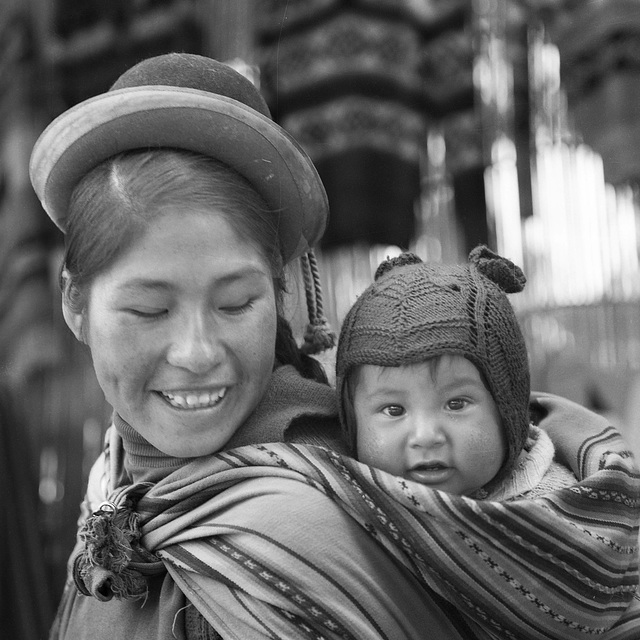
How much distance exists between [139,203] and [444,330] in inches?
18.6

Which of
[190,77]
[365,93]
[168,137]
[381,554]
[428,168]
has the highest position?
[365,93]

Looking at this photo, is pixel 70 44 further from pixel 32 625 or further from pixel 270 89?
pixel 32 625

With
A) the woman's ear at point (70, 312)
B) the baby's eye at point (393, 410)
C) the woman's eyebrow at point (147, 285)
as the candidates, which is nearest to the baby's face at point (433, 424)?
the baby's eye at point (393, 410)

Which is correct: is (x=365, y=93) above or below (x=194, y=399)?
above

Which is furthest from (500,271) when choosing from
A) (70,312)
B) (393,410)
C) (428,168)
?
(428,168)

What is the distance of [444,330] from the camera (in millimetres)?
1408

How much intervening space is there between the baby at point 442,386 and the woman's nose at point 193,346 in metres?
0.22

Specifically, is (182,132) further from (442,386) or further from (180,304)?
(442,386)

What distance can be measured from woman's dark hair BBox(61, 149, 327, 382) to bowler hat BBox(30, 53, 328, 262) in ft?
0.07

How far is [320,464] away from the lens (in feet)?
4.36

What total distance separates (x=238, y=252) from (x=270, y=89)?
1.88m

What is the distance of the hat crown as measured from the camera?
5.01ft

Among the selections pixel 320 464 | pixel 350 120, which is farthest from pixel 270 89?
pixel 320 464

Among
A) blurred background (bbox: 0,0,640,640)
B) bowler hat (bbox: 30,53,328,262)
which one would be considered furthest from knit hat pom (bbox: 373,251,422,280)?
blurred background (bbox: 0,0,640,640)
